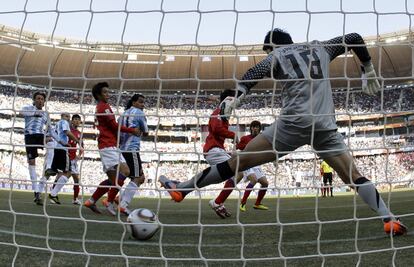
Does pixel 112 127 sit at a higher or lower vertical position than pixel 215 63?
lower

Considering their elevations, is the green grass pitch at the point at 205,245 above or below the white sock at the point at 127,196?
below

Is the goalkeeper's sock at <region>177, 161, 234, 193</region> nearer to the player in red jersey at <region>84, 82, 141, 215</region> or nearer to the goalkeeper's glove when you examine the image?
the goalkeeper's glove

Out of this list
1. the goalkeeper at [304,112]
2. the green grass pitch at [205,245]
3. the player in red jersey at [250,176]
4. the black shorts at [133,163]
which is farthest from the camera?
the player in red jersey at [250,176]

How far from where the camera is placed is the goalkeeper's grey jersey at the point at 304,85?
11.6ft

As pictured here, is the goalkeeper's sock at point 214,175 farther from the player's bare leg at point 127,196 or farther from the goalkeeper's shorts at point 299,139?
the player's bare leg at point 127,196

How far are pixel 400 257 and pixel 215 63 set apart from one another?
862 inches

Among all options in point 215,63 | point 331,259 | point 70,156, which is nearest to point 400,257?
point 331,259

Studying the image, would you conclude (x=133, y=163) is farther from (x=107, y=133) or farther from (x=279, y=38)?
(x=279, y=38)

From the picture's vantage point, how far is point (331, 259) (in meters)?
3.06

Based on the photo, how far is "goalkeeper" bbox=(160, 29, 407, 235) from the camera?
3523 millimetres

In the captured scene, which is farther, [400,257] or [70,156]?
[70,156]

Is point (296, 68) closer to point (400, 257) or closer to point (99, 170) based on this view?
point (400, 257)

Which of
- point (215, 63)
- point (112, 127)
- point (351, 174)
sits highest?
point (215, 63)

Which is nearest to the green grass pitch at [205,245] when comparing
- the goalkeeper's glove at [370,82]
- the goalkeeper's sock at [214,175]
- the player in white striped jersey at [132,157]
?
the goalkeeper's sock at [214,175]
